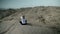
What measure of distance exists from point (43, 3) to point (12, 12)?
91cm

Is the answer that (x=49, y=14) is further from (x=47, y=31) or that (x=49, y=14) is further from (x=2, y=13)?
(x=2, y=13)

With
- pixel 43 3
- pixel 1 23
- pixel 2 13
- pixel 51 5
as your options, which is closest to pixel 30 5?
pixel 43 3

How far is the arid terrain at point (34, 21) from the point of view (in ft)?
6.52

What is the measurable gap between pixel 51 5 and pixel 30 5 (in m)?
0.59

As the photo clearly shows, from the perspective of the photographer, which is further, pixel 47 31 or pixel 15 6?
pixel 15 6

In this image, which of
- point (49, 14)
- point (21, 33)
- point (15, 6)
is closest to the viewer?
point (21, 33)

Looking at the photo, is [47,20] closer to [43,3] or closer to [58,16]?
[58,16]

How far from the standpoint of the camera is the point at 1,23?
2.49 m

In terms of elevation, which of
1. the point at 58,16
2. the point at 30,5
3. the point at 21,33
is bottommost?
the point at 21,33

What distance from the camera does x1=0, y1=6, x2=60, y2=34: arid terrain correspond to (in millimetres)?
1986

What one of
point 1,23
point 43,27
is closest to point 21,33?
point 43,27

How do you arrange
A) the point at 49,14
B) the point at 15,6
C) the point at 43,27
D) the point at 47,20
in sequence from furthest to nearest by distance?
the point at 15,6
the point at 49,14
the point at 47,20
the point at 43,27

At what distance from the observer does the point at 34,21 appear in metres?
2.45

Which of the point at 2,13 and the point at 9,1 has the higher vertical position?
the point at 9,1
